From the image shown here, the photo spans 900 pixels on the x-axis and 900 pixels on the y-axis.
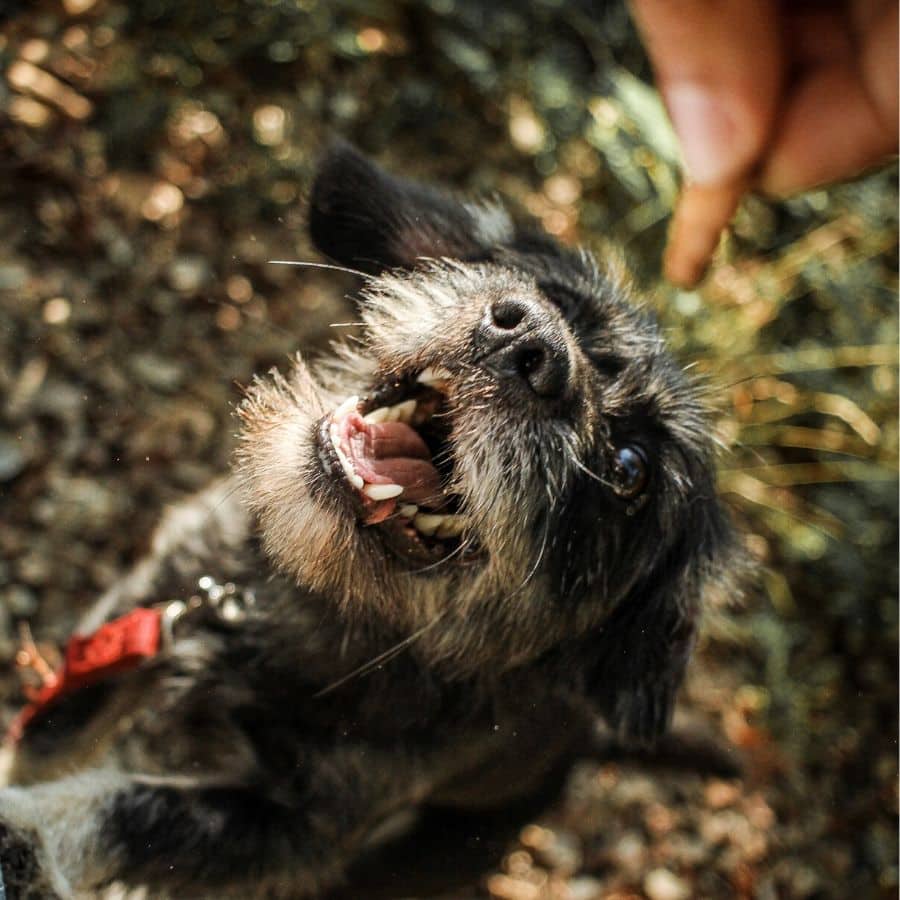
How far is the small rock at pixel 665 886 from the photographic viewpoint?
276 centimetres

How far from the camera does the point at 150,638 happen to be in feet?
6.14

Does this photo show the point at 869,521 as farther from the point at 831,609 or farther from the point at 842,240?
the point at 842,240

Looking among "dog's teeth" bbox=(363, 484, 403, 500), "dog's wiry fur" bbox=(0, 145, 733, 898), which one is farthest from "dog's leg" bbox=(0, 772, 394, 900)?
"dog's teeth" bbox=(363, 484, 403, 500)

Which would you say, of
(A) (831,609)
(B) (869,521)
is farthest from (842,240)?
(A) (831,609)

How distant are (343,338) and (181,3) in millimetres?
990

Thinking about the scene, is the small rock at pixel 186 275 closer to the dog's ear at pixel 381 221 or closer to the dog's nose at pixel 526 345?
the dog's ear at pixel 381 221

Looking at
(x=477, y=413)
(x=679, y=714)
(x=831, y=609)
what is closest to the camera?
(x=477, y=413)

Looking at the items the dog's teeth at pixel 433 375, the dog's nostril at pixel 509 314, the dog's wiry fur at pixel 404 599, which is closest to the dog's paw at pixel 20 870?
the dog's wiry fur at pixel 404 599

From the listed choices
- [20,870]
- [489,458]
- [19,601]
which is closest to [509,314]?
[489,458]

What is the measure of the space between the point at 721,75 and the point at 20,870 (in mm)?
1759

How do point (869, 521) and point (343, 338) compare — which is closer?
point (343, 338)

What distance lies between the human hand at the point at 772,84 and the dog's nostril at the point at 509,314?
28.2 inches

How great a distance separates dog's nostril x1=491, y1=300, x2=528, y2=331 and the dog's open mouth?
0.12 m

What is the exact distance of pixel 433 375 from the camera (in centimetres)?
150
